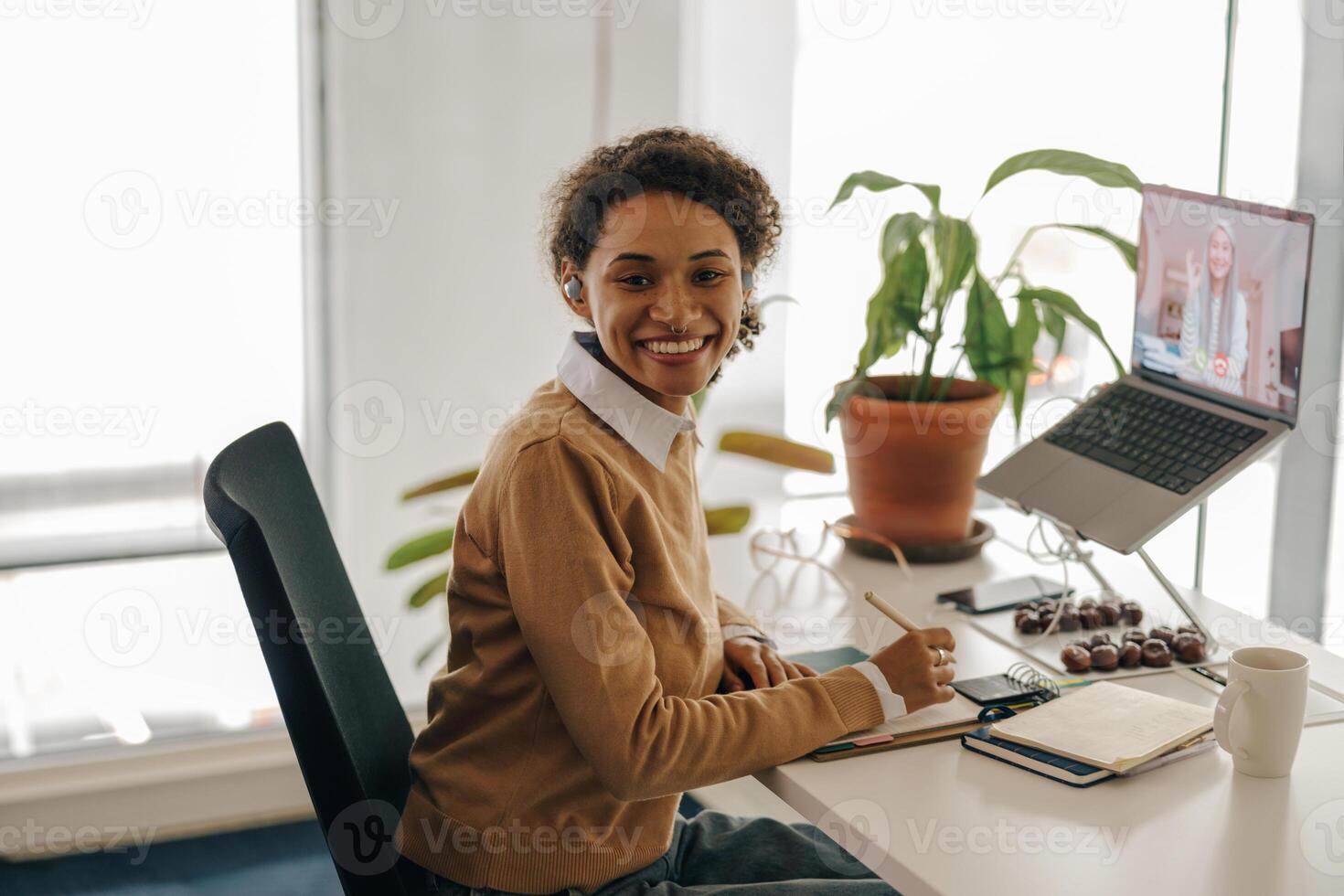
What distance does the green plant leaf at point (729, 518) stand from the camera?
2193mm

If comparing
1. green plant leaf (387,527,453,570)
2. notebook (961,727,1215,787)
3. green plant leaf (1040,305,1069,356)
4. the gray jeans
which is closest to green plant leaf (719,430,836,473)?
green plant leaf (1040,305,1069,356)

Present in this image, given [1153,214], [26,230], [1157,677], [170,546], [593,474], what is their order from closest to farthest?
[593,474] → [1157,677] → [1153,214] → [26,230] → [170,546]

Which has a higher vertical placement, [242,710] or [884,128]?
[884,128]

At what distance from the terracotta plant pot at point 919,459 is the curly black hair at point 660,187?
465mm

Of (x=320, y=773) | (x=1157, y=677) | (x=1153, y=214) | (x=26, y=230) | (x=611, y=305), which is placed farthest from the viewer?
(x=26, y=230)

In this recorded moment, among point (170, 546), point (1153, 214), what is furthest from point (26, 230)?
point (1153, 214)

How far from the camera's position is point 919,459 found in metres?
1.84

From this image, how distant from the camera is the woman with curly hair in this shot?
1.16 meters

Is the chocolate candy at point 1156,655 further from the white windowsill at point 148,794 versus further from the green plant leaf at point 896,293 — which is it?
the white windowsill at point 148,794

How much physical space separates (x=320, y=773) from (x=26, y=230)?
5.07 ft

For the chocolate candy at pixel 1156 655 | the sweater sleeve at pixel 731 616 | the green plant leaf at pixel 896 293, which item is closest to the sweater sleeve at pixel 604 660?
the sweater sleeve at pixel 731 616

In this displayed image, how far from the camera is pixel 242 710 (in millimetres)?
2516

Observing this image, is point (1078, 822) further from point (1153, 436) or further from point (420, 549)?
point (420, 549)

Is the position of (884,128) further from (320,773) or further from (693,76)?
(320,773)
